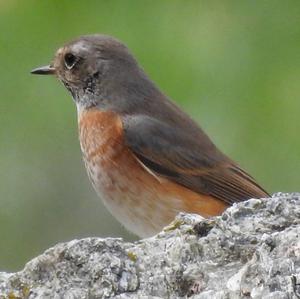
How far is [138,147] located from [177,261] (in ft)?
12.1

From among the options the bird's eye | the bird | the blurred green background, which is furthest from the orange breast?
the blurred green background

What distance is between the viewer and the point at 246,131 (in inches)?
354

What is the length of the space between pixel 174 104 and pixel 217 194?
2.35 ft

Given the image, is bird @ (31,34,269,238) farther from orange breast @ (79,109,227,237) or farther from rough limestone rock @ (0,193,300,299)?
rough limestone rock @ (0,193,300,299)

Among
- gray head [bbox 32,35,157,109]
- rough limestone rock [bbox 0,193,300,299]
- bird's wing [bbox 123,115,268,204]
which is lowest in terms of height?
rough limestone rock [bbox 0,193,300,299]

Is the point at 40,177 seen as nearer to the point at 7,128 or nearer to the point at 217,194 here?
the point at 7,128

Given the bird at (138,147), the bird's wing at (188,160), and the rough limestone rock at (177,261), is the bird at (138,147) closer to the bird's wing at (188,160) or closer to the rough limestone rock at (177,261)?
the bird's wing at (188,160)

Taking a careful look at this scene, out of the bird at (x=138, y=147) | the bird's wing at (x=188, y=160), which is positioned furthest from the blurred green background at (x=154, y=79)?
the bird at (x=138, y=147)

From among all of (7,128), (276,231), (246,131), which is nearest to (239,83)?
(246,131)

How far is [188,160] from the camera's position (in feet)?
27.1

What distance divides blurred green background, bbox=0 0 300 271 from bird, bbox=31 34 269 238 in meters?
Answer: 0.56

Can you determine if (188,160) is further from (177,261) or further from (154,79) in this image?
(177,261)

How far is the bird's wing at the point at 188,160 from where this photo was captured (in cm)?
806

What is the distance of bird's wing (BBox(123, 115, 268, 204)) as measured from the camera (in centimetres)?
806
